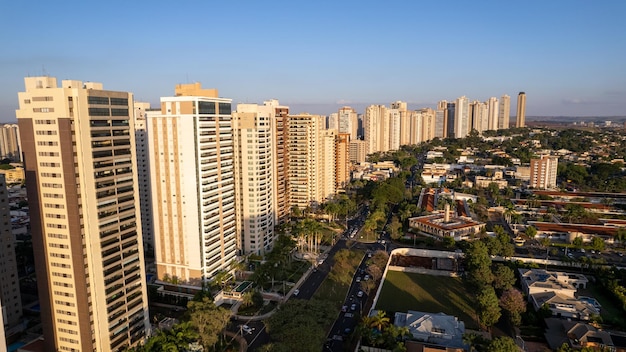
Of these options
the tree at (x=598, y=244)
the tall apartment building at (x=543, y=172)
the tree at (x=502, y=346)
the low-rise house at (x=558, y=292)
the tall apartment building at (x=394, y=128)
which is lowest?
the low-rise house at (x=558, y=292)

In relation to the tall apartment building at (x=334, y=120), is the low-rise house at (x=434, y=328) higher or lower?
lower

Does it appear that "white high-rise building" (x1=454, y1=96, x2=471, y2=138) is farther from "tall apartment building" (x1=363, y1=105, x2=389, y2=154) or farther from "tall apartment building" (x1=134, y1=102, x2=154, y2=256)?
"tall apartment building" (x1=134, y1=102, x2=154, y2=256)

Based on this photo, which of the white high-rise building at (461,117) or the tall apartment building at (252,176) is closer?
the tall apartment building at (252,176)

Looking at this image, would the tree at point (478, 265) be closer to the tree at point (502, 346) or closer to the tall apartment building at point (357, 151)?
the tree at point (502, 346)

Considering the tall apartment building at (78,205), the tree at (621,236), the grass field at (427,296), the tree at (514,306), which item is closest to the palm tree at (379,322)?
the grass field at (427,296)

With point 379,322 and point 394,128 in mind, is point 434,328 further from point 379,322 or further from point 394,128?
point 394,128

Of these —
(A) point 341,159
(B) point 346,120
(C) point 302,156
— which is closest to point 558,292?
(C) point 302,156

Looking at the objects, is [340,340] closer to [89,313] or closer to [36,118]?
[89,313]
